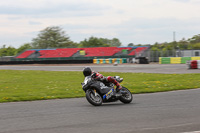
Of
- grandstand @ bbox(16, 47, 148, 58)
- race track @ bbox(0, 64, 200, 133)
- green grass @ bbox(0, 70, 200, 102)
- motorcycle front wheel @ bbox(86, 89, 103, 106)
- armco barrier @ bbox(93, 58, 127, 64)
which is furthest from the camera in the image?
grandstand @ bbox(16, 47, 148, 58)

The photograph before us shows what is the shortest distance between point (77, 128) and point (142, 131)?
1.25 m

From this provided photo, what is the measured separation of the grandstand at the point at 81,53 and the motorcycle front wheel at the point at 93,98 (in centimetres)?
4320

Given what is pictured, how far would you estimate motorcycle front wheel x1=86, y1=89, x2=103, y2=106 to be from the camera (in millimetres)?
9094

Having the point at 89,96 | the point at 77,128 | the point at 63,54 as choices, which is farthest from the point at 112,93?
the point at 63,54

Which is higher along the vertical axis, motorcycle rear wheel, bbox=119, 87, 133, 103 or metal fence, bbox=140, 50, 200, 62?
metal fence, bbox=140, 50, 200, 62

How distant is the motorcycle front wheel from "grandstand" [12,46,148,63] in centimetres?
4320

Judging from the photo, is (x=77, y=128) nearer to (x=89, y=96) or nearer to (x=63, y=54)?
(x=89, y=96)

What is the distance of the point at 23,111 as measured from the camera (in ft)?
27.5

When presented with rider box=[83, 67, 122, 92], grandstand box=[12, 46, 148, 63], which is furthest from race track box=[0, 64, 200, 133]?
grandstand box=[12, 46, 148, 63]

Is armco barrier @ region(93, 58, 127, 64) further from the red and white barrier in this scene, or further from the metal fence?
the red and white barrier

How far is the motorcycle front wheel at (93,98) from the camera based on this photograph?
9094 mm

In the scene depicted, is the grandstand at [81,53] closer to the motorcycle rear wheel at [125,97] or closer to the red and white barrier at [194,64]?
the red and white barrier at [194,64]

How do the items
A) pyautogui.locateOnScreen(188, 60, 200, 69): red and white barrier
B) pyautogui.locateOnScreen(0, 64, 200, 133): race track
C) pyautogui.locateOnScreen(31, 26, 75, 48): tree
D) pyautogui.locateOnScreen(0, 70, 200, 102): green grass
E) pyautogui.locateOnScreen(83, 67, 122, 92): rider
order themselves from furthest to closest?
1. pyautogui.locateOnScreen(31, 26, 75, 48): tree
2. pyautogui.locateOnScreen(188, 60, 200, 69): red and white barrier
3. pyautogui.locateOnScreen(0, 70, 200, 102): green grass
4. pyautogui.locateOnScreen(83, 67, 122, 92): rider
5. pyautogui.locateOnScreen(0, 64, 200, 133): race track

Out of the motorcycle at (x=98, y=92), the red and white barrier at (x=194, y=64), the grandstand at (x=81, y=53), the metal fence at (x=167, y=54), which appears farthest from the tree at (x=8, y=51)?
the motorcycle at (x=98, y=92)
